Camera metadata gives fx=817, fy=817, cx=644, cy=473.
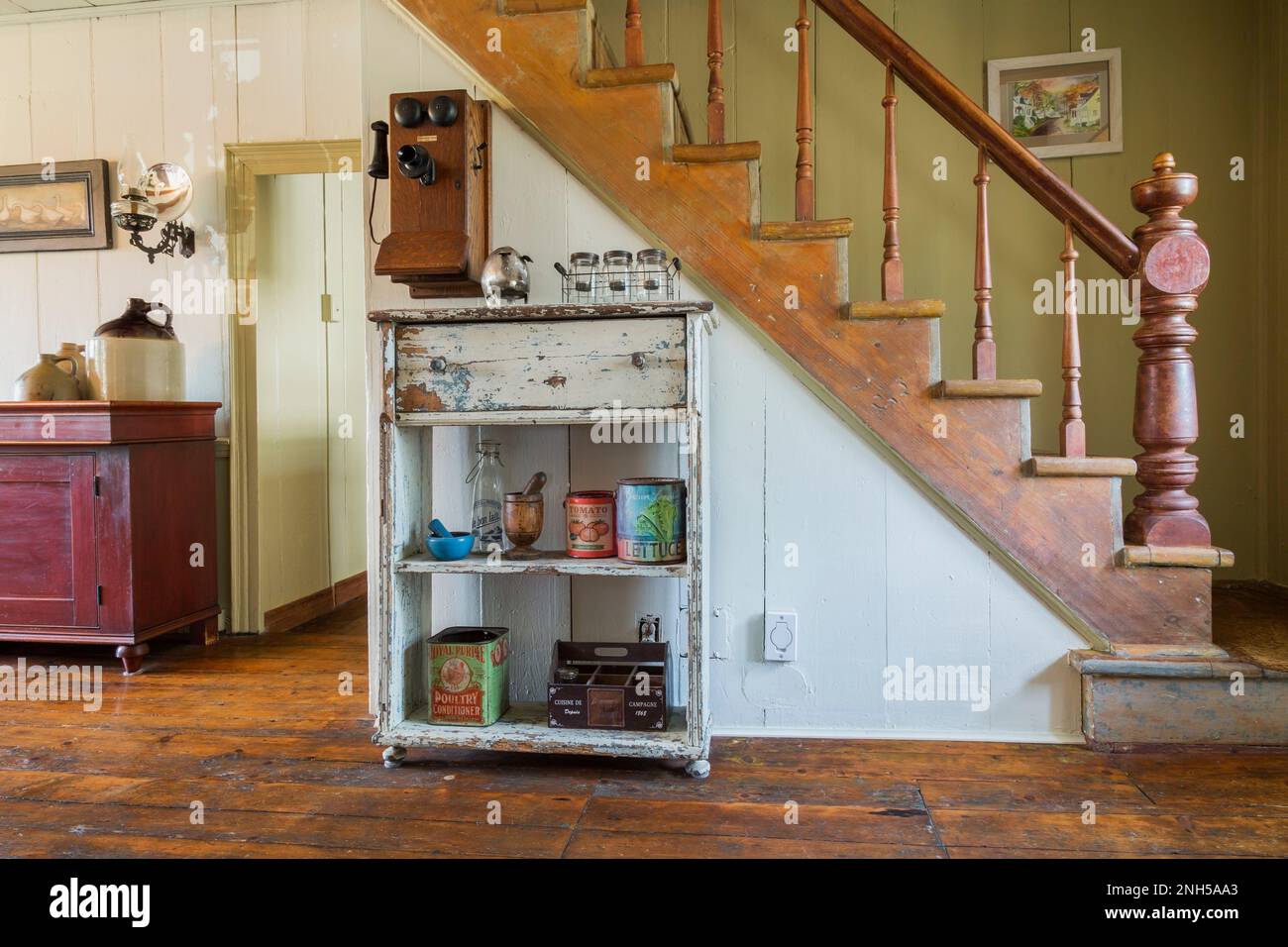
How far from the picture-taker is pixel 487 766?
1.89 m

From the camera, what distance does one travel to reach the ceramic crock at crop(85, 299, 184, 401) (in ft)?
9.48

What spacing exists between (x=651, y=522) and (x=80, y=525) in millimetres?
2096

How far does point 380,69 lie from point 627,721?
1.78 m

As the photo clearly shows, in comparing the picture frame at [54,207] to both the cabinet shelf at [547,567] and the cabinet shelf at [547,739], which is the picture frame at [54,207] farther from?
the cabinet shelf at [547,739]

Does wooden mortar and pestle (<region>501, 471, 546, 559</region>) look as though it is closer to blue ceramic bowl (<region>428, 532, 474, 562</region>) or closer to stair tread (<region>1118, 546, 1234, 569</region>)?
blue ceramic bowl (<region>428, 532, 474, 562</region>)

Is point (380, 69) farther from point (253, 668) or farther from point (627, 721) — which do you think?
point (253, 668)

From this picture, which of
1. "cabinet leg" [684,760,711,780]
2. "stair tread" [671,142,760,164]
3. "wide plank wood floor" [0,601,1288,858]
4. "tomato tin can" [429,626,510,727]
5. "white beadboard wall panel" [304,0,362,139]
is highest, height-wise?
"white beadboard wall panel" [304,0,362,139]

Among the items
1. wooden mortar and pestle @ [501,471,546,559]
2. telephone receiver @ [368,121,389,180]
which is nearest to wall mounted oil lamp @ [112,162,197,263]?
telephone receiver @ [368,121,389,180]

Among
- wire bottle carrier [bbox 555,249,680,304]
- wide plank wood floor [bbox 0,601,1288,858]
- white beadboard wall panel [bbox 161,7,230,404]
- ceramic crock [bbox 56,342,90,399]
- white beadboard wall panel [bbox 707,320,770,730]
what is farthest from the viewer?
white beadboard wall panel [bbox 161,7,230,404]

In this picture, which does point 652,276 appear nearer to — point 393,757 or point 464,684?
point 464,684

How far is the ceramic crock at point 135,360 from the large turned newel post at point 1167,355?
312 cm

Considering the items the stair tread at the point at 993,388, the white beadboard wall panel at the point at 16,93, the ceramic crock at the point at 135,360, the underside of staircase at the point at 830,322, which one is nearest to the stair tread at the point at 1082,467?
the underside of staircase at the point at 830,322

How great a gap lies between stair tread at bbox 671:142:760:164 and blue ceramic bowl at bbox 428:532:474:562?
1072 mm

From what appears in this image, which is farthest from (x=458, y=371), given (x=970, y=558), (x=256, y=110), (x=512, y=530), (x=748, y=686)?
(x=256, y=110)
